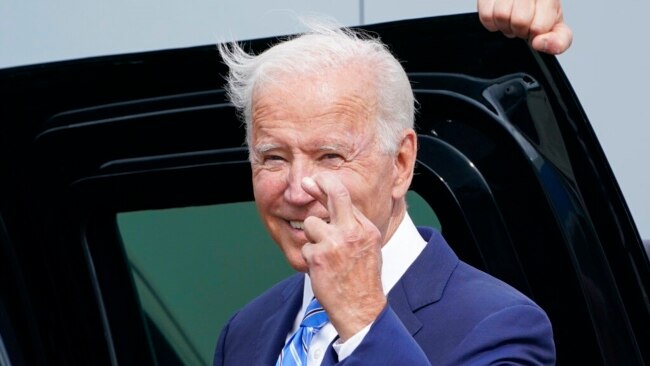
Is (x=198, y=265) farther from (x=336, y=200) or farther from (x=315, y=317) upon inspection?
(x=336, y=200)

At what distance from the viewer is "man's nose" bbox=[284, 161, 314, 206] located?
2.49m

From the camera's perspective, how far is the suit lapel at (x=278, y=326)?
106 inches

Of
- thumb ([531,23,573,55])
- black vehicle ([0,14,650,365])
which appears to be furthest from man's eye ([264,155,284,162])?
black vehicle ([0,14,650,365])

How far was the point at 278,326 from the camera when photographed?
2729 mm

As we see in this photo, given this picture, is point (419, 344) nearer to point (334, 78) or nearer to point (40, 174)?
point (334, 78)

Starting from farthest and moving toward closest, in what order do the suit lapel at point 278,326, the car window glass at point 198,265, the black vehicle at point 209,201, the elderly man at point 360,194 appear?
the car window glass at point 198,265 < the black vehicle at point 209,201 < the suit lapel at point 278,326 < the elderly man at point 360,194

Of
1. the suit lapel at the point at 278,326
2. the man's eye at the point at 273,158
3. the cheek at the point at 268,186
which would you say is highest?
the man's eye at the point at 273,158

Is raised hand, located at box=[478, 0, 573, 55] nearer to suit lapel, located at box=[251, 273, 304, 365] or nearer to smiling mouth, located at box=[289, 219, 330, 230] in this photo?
smiling mouth, located at box=[289, 219, 330, 230]

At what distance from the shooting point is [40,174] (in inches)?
132

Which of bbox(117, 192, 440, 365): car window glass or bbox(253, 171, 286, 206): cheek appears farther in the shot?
bbox(117, 192, 440, 365): car window glass

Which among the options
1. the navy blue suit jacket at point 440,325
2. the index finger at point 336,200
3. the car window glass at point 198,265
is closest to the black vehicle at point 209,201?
the car window glass at point 198,265

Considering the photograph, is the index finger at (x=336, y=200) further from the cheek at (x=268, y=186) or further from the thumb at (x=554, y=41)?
the thumb at (x=554, y=41)

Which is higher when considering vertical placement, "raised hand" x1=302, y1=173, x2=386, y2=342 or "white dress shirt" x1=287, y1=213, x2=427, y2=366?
"raised hand" x1=302, y1=173, x2=386, y2=342

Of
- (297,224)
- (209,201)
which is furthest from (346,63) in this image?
(209,201)
